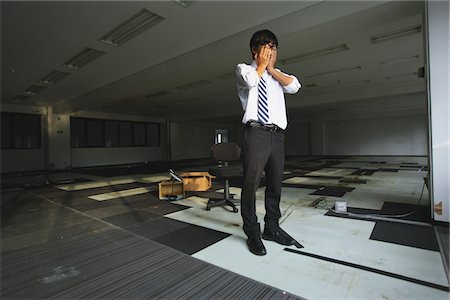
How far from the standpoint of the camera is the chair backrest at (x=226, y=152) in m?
2.46

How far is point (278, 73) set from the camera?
65.8 inches

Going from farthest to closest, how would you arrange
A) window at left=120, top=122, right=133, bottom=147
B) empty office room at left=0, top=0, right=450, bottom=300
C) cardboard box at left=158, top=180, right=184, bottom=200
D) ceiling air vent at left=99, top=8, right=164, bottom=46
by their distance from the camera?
window at left=120, top=122, right=133, bottom=147, cardboard box at left=158, top=180, right=184, bottom=200, ceiling air vent at left=99, top=8, right=164, bottom=46, empty office room at left=0, top=0, right=450, bottom=300

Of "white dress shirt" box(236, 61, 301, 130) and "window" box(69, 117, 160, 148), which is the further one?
"window" box(69, 117, 160, 148)

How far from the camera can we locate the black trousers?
1.65 meters

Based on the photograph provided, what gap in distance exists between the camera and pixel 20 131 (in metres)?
9.45

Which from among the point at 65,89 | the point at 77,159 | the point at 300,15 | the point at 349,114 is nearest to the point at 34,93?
the point at 65,89

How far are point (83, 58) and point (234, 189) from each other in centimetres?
409

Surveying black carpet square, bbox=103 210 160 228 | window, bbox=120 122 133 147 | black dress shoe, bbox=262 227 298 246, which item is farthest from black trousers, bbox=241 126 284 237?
window, bbox=120 122 133 147

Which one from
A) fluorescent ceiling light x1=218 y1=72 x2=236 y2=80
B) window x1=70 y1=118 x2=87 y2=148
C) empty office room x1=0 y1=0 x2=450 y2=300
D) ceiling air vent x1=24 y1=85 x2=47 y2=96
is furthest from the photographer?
window x1=70 y1=118 x2=87 y2=148

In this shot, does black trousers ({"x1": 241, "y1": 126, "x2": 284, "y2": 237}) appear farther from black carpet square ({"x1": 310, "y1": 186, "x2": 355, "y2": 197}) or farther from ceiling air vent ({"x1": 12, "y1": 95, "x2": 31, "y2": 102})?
ceiling air vent ({"x1": 12, "y1": 95, "x2": 31, "y2": 102})

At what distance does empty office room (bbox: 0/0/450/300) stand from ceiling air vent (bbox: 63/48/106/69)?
2 cm

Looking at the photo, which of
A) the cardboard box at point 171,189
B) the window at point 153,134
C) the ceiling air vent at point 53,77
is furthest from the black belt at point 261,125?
the window at point 153,134

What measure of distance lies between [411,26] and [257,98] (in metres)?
3.81

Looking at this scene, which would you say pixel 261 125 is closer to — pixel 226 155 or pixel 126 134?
pixel 226 155
